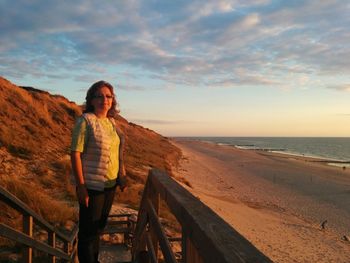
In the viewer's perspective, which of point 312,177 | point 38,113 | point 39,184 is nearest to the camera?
point 39,184

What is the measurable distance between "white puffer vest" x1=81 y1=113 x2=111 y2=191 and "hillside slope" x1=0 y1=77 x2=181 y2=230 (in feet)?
13.1

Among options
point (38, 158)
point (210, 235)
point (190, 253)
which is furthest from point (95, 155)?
point (38, 158)

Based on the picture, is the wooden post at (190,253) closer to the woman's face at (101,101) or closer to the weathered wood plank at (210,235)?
the weathered wood plank at (210,235)

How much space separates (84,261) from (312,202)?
2264 cm

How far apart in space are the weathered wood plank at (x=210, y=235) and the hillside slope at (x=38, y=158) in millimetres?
5229

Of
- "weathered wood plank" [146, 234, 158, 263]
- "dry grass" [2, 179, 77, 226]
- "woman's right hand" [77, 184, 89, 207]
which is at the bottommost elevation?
"dry grass" [2, 179, 77, 226]

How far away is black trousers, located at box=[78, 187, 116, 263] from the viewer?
3.35 meters

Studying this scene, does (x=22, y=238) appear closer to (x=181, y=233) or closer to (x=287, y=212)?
(x=181, y=233)

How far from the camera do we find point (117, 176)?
3.48 m

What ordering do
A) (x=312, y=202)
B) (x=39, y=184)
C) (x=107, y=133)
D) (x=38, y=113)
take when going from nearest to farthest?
(x=107, y=133) < (x=39, y=184) < (x=38, y=113) < (x=312, y=202)

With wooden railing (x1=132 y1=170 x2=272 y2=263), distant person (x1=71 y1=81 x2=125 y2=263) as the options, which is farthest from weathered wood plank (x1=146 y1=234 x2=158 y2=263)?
distant person (x1=71 y1=81 x2=125 y2=263)

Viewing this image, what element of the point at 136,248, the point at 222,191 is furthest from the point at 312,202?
the point at 136,248

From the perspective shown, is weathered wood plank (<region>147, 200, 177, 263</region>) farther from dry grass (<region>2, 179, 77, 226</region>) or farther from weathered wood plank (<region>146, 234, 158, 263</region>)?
dry grass (<region>2, 179, 77, 226</region>)

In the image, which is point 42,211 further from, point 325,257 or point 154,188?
point 325,257
